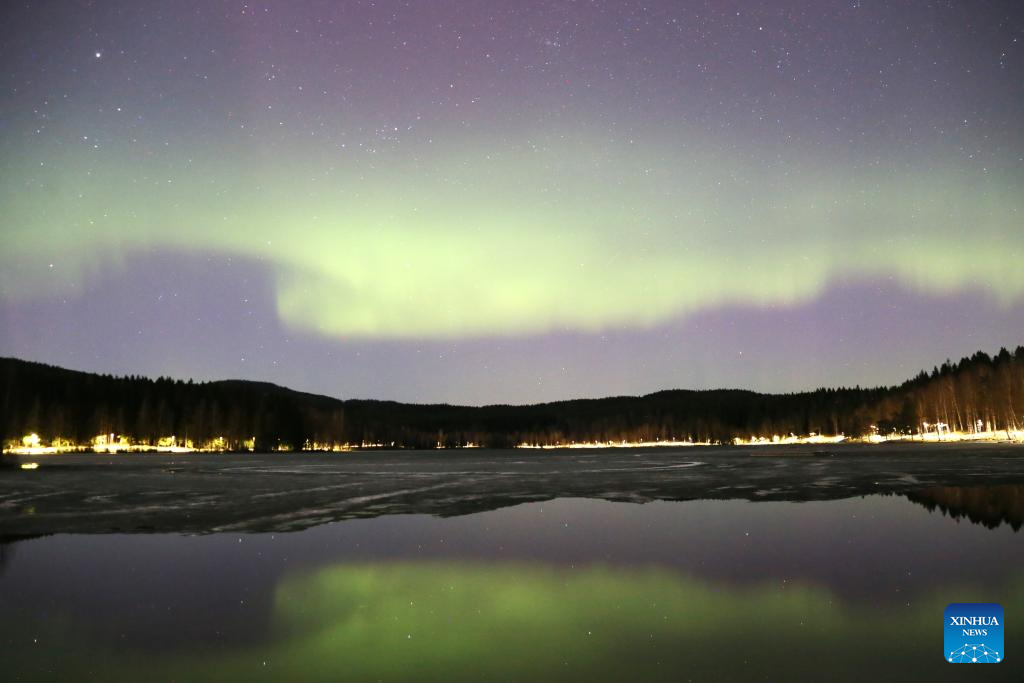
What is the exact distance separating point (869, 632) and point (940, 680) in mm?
1714

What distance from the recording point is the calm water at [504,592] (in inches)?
322

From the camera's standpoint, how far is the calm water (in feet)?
26.8

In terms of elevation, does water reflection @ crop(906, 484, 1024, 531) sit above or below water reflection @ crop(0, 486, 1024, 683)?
below

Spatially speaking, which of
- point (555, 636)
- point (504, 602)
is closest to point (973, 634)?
point (555, 636)

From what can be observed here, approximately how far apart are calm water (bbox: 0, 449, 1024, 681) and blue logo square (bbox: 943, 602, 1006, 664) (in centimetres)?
18

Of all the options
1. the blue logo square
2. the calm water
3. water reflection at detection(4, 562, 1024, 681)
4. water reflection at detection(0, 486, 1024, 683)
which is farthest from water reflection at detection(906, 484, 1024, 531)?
the blue logo square

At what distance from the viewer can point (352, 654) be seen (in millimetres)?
8539

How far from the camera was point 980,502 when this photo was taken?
79.9 ft

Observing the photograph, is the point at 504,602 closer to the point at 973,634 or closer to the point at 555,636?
the point at 555,636

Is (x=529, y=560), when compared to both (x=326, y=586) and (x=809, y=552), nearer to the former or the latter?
(x=326, y=586)

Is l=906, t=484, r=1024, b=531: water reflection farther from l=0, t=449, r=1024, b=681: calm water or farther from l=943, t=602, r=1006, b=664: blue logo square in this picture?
l=943, t=602, r=1006, b=664: blue logo square

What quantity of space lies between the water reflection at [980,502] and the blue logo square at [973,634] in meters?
10.4

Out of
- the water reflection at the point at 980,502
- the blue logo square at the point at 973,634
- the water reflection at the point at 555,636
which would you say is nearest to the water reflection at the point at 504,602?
the water reflection at the point at 555,636

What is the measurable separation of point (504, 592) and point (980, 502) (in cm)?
2087
